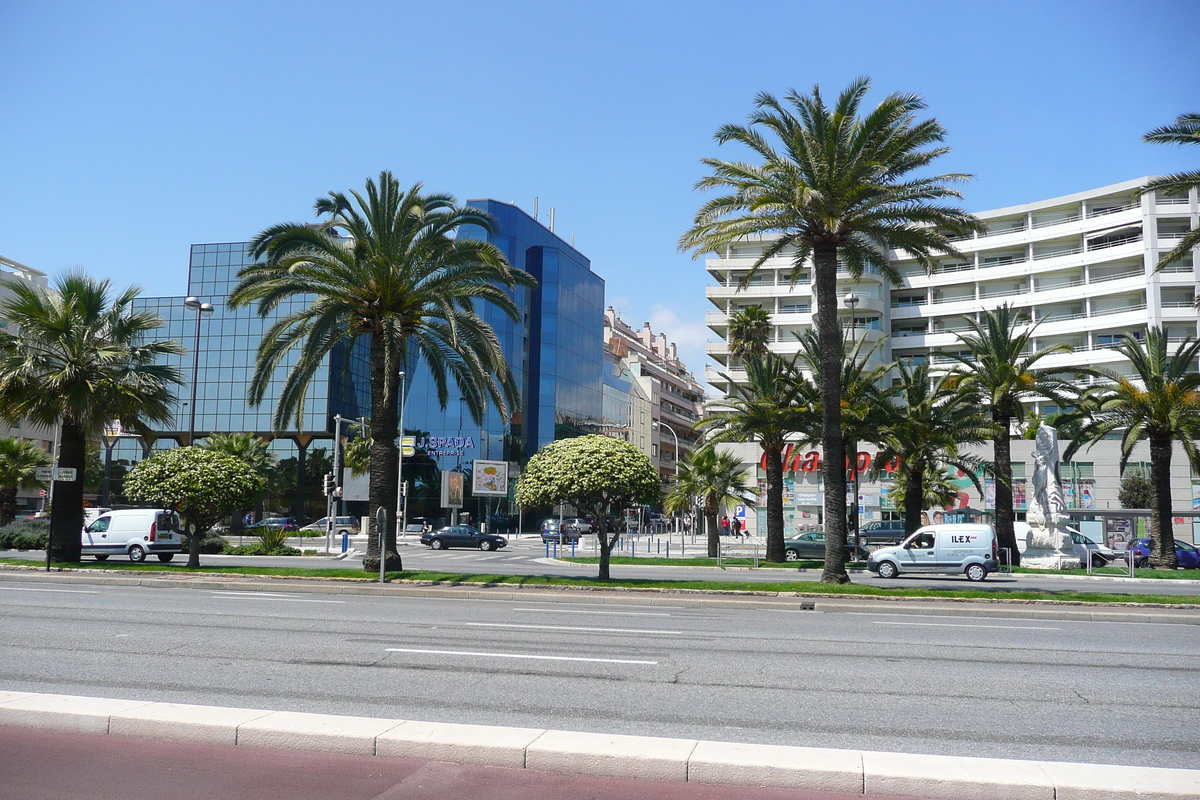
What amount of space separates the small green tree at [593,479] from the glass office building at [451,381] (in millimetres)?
49634

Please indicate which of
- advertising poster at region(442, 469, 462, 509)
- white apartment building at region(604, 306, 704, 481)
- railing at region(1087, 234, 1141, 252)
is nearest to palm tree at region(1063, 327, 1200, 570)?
railing at region(1087, 234, 1141, 252)

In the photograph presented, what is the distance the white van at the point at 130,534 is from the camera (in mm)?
29094

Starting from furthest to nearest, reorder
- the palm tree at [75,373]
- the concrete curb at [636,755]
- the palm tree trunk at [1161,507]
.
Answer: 1. the palm tree trunk at [1161,507]
2. the palm tree at [75,373]
3. the concrete curb at [636,755]

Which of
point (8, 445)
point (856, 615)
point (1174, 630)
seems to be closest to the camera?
point (1174, 630)

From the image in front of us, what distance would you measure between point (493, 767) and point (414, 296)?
17599 mm

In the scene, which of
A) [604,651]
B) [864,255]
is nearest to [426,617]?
[604,651]

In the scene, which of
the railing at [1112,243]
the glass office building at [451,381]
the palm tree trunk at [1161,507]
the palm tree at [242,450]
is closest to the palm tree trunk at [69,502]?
the palm tree at [242,450]

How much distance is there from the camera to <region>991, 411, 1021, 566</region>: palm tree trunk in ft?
106

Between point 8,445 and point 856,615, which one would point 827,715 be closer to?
point 856,615

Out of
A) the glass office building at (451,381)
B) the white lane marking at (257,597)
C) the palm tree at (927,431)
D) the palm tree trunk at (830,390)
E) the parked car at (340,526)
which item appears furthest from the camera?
the glass office building at (451,381)

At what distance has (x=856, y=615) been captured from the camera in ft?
54.0

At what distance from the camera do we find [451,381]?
72688 mm

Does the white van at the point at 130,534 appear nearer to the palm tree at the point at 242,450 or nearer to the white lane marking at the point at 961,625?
the palm tree at the point at 242,450

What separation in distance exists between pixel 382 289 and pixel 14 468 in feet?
89.3
